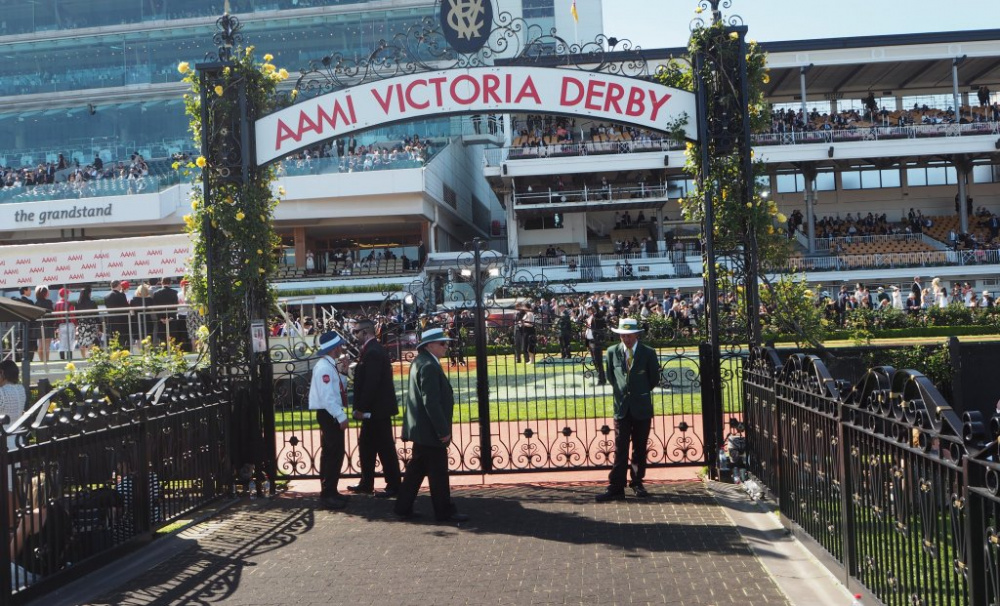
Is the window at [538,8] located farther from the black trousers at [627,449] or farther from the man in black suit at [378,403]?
the black trousers at [627,449]

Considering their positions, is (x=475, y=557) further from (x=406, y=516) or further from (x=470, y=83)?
(x=470, y=83)

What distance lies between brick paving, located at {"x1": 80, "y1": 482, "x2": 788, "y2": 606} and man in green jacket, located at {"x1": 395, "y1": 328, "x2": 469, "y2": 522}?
0.23 metres

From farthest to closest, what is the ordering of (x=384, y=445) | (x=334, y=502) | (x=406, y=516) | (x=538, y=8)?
(x=538, y=8) → (x=384, y=445) → (x=334, y=502) → (x=406, y=516)

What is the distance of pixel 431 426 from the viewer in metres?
7.61

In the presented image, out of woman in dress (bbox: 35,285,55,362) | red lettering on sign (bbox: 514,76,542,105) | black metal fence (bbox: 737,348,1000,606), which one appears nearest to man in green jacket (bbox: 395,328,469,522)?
black metal fence (bbox: 737,348,1000,606)

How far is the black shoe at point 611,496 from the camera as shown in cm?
826

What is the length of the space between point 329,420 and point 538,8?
56958 millimetres

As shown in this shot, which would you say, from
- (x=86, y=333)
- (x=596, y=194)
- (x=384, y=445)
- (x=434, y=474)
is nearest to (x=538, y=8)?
(x=596, y=194)

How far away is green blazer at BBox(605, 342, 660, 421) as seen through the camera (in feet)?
27.1

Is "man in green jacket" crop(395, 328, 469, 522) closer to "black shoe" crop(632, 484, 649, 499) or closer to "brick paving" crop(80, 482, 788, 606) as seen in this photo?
"brick paving" crop(80, 482, 788, 606)

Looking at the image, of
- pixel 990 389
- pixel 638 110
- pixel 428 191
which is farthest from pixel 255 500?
pixel 428 191

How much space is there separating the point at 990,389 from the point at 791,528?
5.90m

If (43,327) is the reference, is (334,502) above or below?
below

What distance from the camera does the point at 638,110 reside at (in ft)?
31.0
